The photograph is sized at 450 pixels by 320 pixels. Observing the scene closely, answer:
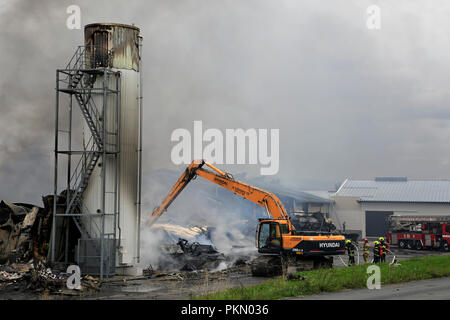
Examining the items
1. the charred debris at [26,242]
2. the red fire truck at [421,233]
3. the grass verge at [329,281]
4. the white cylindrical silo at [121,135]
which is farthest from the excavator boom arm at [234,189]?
the red fire truck at [421,233]

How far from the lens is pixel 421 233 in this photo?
4825 cm

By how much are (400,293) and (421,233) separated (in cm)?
3157

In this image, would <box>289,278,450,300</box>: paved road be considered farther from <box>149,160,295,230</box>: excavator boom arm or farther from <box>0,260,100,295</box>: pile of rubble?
<box>0,260,100,295</box>: pile of rubble

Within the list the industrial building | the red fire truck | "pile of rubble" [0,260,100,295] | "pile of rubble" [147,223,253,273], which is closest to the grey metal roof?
the industrial building

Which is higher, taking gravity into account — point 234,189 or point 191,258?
point 234,189

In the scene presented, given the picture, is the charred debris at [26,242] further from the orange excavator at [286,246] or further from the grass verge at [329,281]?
the orange excavator at [286,246]

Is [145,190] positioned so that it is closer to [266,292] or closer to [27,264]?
[27,264]

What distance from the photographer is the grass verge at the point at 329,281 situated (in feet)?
57.7

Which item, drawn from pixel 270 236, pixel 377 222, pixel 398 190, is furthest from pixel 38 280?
pixel 398 190

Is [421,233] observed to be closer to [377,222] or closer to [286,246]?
[377,222]

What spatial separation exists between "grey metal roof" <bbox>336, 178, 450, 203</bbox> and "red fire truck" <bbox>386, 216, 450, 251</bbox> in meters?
16.3

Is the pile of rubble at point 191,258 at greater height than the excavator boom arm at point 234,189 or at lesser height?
lesser
